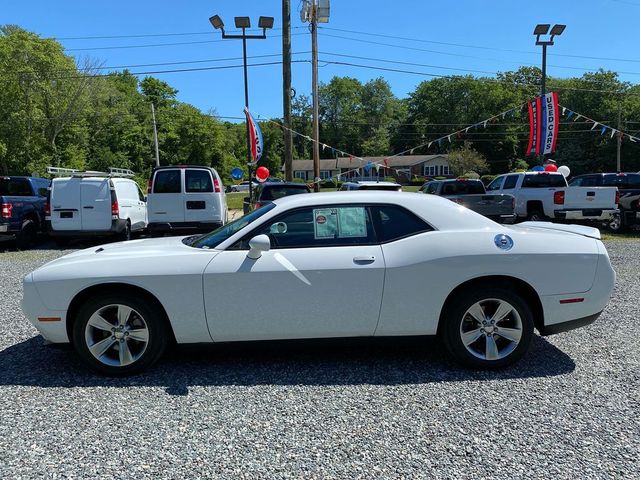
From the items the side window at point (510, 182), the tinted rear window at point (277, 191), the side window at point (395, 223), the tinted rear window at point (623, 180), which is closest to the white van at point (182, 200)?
the tinted rear window at point (277, 191)

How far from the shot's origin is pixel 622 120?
6278 cm

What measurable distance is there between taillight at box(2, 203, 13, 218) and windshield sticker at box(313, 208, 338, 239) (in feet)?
33.5

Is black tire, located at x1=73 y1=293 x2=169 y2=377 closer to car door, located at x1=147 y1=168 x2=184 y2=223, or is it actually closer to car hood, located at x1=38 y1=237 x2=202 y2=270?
car hood, located at x1=38 y1=237 x2=202 y2=270

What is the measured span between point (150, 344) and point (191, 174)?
8.29m

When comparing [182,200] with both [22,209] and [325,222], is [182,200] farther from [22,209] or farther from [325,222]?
[325,222]

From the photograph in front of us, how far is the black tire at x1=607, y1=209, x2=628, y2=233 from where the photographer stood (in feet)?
45.6

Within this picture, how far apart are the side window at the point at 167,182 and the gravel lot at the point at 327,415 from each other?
23.5 ft

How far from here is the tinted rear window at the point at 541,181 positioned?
14.9m

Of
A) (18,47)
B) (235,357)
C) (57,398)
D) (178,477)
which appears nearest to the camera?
(178,477)

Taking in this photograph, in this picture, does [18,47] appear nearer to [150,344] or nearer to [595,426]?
[150,344]

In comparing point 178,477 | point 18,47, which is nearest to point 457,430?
point 178,477

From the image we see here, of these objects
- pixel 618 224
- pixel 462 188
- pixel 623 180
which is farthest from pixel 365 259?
pixel 623 180

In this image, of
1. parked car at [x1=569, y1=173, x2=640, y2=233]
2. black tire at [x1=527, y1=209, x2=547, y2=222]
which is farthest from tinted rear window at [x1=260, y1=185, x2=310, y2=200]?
parked car at [x1=569, y1=173, x2=640, y2=233]

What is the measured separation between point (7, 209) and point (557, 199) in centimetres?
1420
